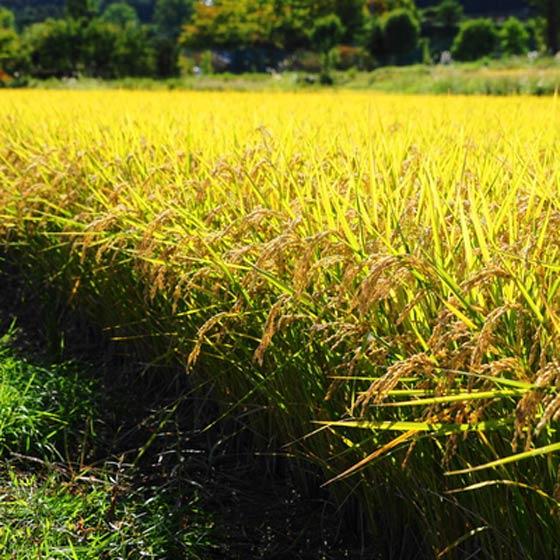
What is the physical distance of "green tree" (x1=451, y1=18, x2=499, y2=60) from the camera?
45.5m

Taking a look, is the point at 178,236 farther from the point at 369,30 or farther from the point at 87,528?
the point at 369,30

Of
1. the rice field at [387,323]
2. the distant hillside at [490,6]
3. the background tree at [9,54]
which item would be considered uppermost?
the rice field at [387,323]

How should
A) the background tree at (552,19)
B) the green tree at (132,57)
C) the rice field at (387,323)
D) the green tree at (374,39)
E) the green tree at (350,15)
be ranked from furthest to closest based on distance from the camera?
the green tree at (350,15) → the green tree at (374,39) → the background tree at (552,19) → the green tree at (132,57) → the rice field at (387,323)

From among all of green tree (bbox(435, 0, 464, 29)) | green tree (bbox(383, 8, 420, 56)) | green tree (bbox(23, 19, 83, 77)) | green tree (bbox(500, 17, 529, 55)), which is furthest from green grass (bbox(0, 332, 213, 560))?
green tree (bbox(435, 0, 464, 29))

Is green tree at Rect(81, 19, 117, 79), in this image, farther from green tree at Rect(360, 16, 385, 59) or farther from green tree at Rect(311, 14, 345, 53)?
green tree at Rect(360, 16, 385, 59)

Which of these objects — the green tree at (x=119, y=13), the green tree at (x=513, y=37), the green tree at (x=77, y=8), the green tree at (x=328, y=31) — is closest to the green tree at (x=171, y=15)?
the green tree at (x=119, y=13)

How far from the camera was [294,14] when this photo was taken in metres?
42.1

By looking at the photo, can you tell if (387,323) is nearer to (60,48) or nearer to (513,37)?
(60,48)

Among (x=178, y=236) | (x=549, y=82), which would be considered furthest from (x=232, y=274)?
(x=549, y=82)

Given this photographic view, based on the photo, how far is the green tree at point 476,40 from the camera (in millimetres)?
45531

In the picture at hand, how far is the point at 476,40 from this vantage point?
46.1 meters

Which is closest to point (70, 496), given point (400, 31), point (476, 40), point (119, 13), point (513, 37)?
point (400, 31)

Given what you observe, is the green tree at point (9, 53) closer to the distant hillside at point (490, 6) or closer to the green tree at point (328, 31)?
the green tree at point (328, 31)

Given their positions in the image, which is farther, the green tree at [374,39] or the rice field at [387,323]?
the green tree at [374,39]
